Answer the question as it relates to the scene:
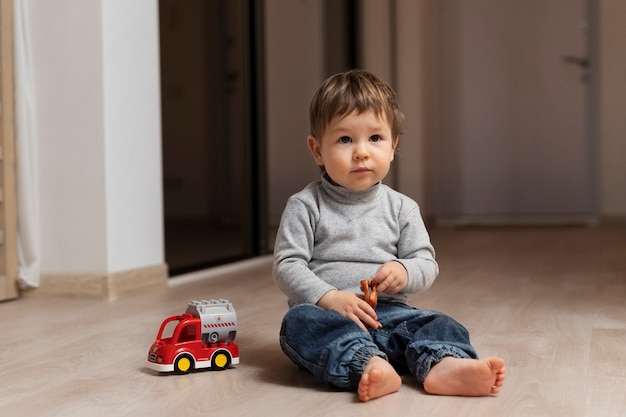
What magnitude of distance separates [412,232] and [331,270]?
6.5 inches

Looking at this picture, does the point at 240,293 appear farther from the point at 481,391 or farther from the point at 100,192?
the point at 481,391

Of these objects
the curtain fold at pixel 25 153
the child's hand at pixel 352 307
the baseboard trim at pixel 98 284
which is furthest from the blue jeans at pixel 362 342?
the curtain fold at pixel 25 153

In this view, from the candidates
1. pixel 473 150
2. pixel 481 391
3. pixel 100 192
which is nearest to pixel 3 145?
pixel 100 192

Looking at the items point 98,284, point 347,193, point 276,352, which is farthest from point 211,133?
point 347,193

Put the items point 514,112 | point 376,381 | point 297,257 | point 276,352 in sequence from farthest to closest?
point 514,112
point 276,352
point 297,257
point 376,381

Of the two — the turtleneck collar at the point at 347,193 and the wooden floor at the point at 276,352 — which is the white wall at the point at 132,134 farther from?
the turtleneck collar at the point at 347,193

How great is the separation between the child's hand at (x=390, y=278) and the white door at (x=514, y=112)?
4.49 metres

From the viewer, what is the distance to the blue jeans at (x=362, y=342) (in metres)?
1.34

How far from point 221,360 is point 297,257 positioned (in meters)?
0.23

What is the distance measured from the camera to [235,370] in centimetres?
153

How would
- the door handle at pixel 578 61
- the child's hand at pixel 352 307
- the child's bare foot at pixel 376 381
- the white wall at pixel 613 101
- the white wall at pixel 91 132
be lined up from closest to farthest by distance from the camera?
1. the child's bare foot at pixel 376 381
2. the child's hand at pixel 352 307
3. the white wall at pixel 91 132
4. the white wall at pixel 613 101
5. the door handle at pixel 578 61

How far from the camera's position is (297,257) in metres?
1.51

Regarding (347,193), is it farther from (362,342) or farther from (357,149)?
(362,342)

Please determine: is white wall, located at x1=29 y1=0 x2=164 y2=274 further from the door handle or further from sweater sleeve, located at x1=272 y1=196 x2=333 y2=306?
the door handle
